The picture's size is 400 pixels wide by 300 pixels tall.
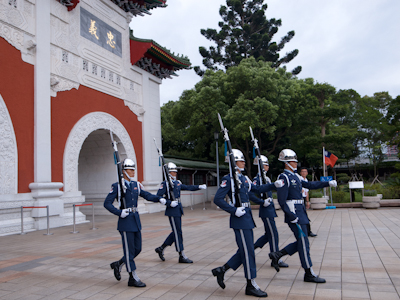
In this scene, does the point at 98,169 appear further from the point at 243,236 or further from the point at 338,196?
the point at 243,236

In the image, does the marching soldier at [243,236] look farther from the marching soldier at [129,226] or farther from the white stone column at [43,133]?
the white stone column at [43,133]

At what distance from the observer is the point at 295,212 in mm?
4531

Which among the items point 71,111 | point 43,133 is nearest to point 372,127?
point 71,111

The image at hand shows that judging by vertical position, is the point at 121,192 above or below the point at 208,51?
below

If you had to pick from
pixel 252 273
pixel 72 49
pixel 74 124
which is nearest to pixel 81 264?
pixel 252 273

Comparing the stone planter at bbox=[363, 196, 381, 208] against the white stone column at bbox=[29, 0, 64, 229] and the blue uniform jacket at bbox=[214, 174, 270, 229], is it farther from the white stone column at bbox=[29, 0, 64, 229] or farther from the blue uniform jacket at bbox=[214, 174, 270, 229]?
the white stone column at bbox=[29, 0, 64, 229]

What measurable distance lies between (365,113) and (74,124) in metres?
26.8

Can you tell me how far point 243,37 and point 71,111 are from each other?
80.3 feet

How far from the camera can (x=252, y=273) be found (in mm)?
3873

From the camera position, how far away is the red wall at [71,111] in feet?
36.6

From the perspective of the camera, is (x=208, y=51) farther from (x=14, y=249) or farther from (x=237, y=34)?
(x=14, y=249)

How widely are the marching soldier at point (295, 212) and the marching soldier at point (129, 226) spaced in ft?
6.48

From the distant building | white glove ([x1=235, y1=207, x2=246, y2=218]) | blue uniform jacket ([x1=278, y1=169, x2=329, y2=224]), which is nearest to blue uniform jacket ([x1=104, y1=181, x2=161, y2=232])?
white glove ([x1=235, y1=207, x2=246, y2=218])

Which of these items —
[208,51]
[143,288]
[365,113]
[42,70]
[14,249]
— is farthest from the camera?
[208,51]
